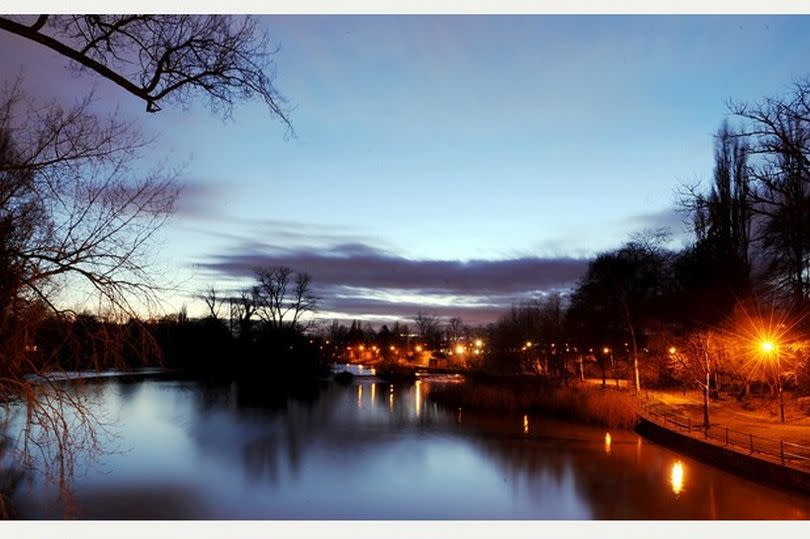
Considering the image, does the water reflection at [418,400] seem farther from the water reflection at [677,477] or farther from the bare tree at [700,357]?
the water reflection at [677,477]

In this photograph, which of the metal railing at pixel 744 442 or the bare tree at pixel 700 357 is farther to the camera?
the bare tree at pixel 700 357

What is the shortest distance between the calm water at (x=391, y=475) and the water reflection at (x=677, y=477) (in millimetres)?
47

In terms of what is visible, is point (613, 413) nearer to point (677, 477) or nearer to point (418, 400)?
point (677, 477)

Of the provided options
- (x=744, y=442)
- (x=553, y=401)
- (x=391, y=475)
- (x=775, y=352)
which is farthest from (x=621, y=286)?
(x=391, y=475)

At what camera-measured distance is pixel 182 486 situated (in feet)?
53.7

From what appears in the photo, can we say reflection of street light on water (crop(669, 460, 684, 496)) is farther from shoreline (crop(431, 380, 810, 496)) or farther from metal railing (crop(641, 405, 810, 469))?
metal railing (crop(641, 405, 810, 469))

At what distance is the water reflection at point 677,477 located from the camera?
14.9 m

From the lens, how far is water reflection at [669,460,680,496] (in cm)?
1493

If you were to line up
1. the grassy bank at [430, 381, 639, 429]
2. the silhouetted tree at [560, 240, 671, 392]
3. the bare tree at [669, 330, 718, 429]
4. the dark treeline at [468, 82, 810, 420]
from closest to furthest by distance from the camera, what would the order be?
the dark treeline at [468, 82, 810, 420]
the bare tree at [669, 330, 718, 429]
the grassy bank at [430, 381, 639, 429]
the silhouetted tree at [560, 240, 671, 392]

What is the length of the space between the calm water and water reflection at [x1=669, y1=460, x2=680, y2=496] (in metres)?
0.05

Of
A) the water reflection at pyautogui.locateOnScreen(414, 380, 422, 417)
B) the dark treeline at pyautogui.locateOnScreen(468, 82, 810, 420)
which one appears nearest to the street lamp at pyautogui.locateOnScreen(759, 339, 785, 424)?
the dark treeline at pyautogui.locateOnScreen(468, 82, 810, 420)

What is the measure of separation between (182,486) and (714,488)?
12697 mm

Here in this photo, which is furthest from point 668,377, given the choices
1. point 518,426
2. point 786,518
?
point 786,518

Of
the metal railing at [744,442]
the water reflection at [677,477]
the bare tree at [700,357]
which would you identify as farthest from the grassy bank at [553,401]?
the water reflection at [677,477]
